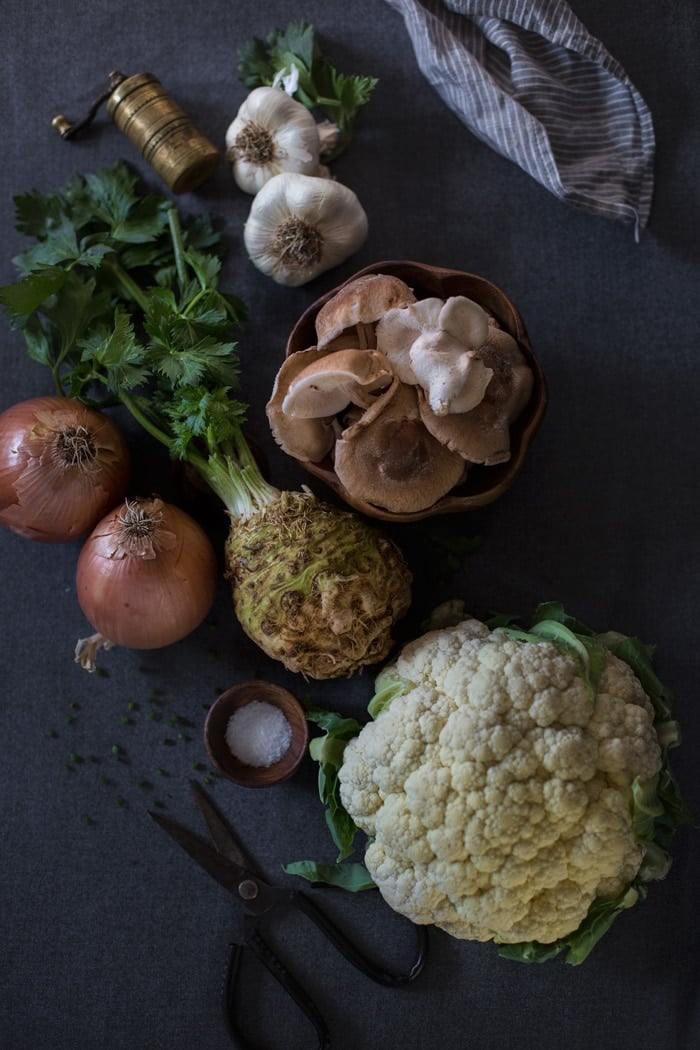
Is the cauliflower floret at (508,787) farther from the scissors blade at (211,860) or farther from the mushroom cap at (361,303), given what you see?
the mushroom cap at (361,303)

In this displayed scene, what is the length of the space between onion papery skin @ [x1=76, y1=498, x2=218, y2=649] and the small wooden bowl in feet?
0.42

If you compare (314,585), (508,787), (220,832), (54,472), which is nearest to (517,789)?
(508,787)

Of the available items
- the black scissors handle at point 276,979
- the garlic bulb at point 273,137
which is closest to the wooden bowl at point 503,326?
the garlic bulb at point 273,137

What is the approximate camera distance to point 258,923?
4.57 ft

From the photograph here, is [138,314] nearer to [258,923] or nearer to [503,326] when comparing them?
[503,326]

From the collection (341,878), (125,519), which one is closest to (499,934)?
(341,878)

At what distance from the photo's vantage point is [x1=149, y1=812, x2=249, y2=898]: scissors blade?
1.36m

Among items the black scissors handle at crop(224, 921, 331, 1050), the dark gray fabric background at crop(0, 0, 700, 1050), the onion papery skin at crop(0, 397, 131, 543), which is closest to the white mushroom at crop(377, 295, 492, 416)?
the dark gray fabric background at crop(0, 0, 700, 1050)

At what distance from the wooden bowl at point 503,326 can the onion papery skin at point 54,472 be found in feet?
1.06

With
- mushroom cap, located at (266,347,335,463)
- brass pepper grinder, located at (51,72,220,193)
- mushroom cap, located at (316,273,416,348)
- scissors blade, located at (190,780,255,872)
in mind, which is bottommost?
scissors blade, located at (190,780,255,872)

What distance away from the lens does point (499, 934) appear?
4.12ft

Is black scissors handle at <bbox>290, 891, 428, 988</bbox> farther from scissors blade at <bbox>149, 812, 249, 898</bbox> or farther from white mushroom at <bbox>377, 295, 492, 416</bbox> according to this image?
white mushroom at <bbox>377, 295, 492, 416</bbox>

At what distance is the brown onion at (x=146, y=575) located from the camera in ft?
4.20

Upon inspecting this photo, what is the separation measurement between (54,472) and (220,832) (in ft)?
2.03
